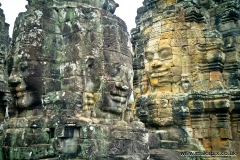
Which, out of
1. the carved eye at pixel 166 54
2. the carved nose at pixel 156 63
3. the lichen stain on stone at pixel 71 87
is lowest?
the lichen stain on stone at pixel 71 87

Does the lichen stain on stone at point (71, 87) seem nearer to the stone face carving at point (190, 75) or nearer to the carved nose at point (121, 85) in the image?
the carved nose at point (121, 85)

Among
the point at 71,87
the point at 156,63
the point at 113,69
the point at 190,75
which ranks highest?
the point at 156,63

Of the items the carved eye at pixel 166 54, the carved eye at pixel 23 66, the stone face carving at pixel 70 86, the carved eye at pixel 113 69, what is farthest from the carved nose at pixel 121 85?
the carved eye at pixel 166 54

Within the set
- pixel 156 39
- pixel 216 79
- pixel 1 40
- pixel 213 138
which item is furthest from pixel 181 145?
pixel 1 40

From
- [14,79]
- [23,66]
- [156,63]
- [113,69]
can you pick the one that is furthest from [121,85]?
[156,63]

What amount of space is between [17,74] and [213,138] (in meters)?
6.45

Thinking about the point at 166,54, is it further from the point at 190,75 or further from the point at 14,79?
the point at 14,79

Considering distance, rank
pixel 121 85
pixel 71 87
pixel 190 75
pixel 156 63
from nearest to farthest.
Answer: pixel 71 87, pixel 121 85, pixel 190 75, pixel 156 63

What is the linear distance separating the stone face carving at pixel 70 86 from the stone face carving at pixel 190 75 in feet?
10.9

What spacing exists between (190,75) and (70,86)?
229 inches

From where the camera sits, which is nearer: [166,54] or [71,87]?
[71,87]

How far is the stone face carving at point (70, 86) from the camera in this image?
17.6ft

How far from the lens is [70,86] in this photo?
5.74 metres

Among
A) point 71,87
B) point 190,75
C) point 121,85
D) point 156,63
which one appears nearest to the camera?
point 71,87
